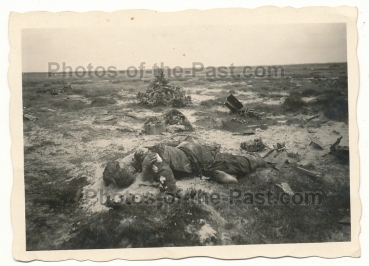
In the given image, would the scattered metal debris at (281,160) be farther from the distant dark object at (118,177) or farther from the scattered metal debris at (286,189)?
the distant dark object at (118,177)

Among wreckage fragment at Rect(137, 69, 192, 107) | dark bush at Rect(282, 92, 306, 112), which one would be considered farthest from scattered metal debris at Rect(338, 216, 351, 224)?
wreckage fragment at Rect(137, 69, 192, 107)

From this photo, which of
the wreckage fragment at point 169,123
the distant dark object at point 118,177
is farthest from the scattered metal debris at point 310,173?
the distant dark object at point 118,177

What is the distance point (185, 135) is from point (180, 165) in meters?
0.50

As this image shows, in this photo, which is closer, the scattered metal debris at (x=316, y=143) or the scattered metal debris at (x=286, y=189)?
the scattered metal debris at (x=286, y=189)

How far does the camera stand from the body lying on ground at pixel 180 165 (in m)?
5.60

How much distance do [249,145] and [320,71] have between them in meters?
1.70

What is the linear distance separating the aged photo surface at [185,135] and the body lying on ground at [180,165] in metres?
0.02

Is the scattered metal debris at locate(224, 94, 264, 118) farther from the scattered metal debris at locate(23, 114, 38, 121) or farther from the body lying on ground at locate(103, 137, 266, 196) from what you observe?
the scattered metal debris at locate(23, 114, 38, 121)

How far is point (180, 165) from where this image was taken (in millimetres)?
5637

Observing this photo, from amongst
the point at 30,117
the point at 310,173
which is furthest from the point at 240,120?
the point at 30,117

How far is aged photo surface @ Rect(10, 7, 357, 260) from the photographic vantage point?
5570 millimetres

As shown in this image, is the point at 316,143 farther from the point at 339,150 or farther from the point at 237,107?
the point at 237,107

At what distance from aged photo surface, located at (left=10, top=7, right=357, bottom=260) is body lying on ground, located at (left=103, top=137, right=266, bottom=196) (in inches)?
0.6

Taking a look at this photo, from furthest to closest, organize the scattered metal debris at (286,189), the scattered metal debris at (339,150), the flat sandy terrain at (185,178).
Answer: the scattered metal debris at (339,150), the scattered metal debris at (286,189), the flat sandy terrain at (185,178)
